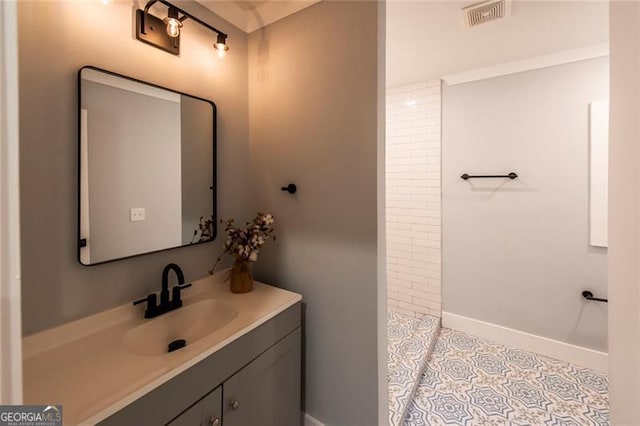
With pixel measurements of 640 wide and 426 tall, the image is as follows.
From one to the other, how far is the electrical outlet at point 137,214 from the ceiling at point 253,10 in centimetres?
107

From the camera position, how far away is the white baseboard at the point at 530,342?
6.70 ft

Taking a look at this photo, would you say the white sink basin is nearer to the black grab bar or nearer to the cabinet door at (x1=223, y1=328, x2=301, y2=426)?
the cabinet door at (x1=223, y1=328, x2=301, y2=426)

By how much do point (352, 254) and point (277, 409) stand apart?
78cm

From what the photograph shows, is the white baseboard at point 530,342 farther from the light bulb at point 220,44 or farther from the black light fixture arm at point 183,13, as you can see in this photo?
the black light fixture arm at point 183,13

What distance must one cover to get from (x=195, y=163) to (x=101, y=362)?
35.6 inches

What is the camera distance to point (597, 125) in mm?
1951

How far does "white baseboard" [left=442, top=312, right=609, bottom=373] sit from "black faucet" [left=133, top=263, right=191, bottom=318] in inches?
93.6

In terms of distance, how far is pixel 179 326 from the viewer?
122 centimetres

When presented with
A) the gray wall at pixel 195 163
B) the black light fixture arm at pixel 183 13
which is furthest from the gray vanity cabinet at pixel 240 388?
the black light fixture arm at pixel 183 13

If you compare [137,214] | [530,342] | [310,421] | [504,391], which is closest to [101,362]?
[137,214]

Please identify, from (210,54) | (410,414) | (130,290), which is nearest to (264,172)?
(210,54)

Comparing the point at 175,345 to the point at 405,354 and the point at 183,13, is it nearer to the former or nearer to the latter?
the point at 183,13

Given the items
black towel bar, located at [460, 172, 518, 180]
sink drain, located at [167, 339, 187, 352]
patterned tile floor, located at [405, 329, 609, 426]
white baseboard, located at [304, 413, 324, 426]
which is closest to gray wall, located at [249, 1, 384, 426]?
white baseboard, located at [304, 413, 324, 426]

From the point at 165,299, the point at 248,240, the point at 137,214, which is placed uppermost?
the point at 137,214
